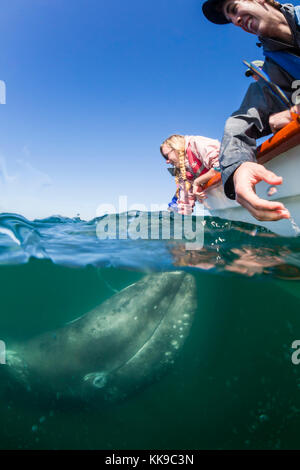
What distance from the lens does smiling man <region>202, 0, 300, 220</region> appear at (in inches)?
52.6

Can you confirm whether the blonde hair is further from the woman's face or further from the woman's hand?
the woman's hand

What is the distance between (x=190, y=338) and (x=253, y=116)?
3827mm

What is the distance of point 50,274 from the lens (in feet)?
14.0

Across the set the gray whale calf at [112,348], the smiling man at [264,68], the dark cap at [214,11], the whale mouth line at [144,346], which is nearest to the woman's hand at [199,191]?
the gray whale calf at [112,348]

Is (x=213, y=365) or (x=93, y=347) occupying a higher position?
(x=93, y=347)

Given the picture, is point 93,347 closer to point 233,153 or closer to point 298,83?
point 233,153

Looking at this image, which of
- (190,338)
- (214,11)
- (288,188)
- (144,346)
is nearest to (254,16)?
(214,11)

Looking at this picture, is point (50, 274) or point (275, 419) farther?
point (50, 274)

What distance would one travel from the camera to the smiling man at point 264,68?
1336 millimetres

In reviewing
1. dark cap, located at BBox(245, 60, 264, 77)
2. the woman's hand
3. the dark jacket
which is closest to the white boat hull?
the dark jacket

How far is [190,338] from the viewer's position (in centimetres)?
414
